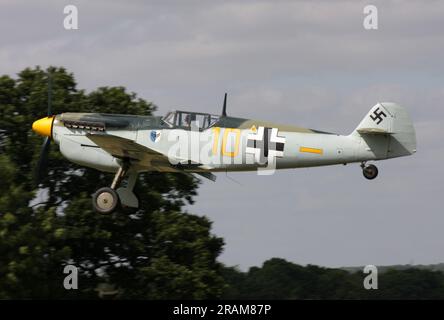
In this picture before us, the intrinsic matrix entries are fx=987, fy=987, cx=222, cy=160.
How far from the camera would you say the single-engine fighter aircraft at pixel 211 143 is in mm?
16828

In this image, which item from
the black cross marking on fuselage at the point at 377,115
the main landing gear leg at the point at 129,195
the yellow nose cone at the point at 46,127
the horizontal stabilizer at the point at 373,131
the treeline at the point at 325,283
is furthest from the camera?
the treeline at the point at 325,283

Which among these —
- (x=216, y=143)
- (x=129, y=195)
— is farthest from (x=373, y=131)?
(x=129, y=195)

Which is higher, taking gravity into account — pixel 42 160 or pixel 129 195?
pixel 42 160

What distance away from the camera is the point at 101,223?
26.4 metres

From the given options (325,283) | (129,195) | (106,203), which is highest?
(129,195)

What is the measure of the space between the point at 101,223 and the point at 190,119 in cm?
977

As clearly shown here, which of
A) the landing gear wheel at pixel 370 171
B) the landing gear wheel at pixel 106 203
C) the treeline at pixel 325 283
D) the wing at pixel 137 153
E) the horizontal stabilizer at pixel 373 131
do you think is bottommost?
the treeline at pixel 325 283

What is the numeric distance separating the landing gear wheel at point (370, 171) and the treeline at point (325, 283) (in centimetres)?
2027

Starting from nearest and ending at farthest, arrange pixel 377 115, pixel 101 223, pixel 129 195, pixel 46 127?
1. pixel 377 115
2. pixel 46 127
3. pixel 129 195
4. pixel 101 223

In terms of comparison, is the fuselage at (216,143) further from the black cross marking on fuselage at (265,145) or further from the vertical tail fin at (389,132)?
the vertical tail fin at (389,132)

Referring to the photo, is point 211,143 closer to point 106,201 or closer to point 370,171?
point 106,201

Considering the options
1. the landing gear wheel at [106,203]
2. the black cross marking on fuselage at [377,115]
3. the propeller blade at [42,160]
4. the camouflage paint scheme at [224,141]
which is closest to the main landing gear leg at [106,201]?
the landing gear wheel at [106,203]
